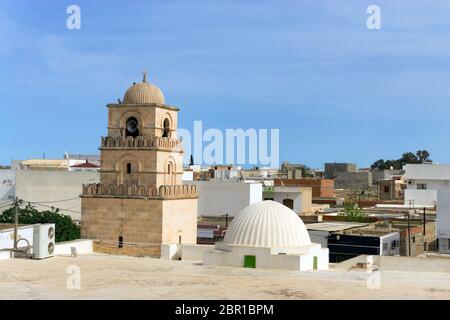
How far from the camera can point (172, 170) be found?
35.9 metres

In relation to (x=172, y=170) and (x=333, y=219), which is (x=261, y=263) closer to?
(x=172, y=170)

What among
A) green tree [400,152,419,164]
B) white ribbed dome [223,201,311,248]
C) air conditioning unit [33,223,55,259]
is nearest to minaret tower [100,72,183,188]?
air conditioning unit [33,223,55,259]

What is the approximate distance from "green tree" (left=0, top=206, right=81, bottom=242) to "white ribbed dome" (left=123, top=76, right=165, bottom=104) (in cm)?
1335

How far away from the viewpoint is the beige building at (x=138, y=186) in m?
33.8

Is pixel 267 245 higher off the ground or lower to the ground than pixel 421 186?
lower

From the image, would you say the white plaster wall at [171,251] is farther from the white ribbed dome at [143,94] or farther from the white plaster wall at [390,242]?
the white plaster wall at [390,242]

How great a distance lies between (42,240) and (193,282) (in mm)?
8012

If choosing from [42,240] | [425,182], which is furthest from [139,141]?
[425,182]

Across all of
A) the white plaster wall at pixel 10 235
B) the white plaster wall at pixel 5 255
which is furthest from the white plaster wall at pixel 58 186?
the white plaster wall at pixel 5 255

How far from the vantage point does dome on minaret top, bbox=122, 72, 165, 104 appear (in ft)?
114

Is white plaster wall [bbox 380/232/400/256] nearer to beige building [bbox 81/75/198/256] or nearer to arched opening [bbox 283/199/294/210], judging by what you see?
beige building [bbox 81/75/198/256]

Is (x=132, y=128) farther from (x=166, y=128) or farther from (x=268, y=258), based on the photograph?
(x=268, y=258)

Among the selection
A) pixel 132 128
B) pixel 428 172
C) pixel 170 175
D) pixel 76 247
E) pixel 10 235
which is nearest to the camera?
pixel 76 247

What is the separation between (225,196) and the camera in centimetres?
5744
